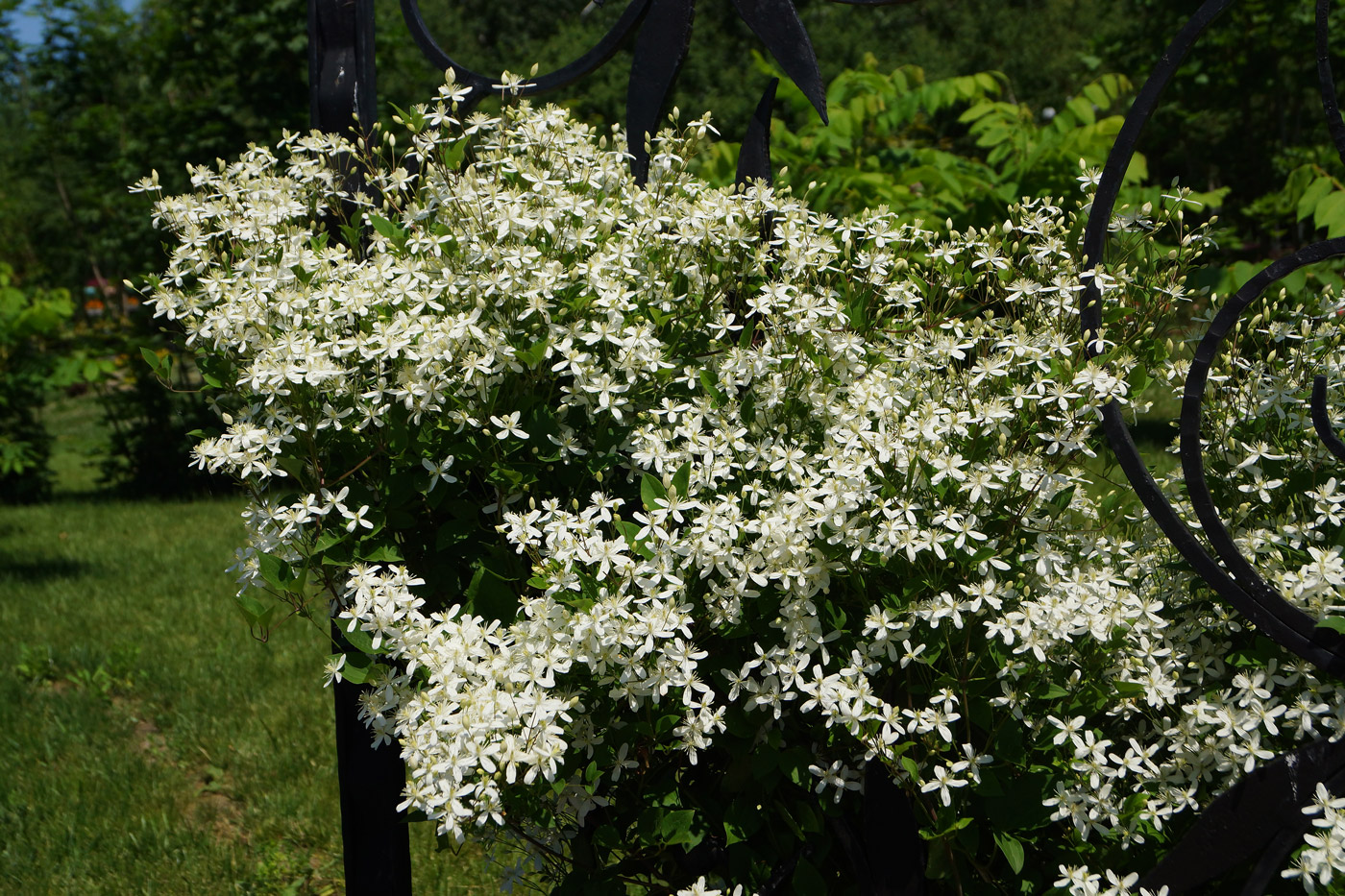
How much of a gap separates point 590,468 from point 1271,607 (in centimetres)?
103

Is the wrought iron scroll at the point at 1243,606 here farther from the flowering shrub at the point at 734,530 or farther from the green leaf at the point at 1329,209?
the green leaf at the point at 1329,209

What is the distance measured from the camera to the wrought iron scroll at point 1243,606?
1414mm

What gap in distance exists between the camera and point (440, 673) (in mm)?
1439

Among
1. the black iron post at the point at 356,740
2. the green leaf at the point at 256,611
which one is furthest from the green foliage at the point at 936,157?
the green leaf at the point at 256,611

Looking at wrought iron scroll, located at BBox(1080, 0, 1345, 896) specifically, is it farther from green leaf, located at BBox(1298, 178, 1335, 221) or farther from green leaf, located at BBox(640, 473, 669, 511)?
green leaf, located at BBox(1298, 178, 1335, 221)

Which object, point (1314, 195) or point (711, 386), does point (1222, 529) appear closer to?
point (711, 386)

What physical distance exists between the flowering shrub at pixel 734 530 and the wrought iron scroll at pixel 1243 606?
0.05m

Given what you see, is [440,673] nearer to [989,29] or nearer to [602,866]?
[602,866]

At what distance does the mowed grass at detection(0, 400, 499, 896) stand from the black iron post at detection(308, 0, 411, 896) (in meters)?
0.60

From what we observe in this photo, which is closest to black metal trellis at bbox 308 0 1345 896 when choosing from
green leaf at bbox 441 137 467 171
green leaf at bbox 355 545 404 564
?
green leaf at bbox 355 545 404 564

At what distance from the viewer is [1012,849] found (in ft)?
4.87

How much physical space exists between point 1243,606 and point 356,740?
1558mm

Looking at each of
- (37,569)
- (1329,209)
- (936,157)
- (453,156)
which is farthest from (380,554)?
(37,569)

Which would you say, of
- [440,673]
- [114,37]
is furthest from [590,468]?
[114,37]
